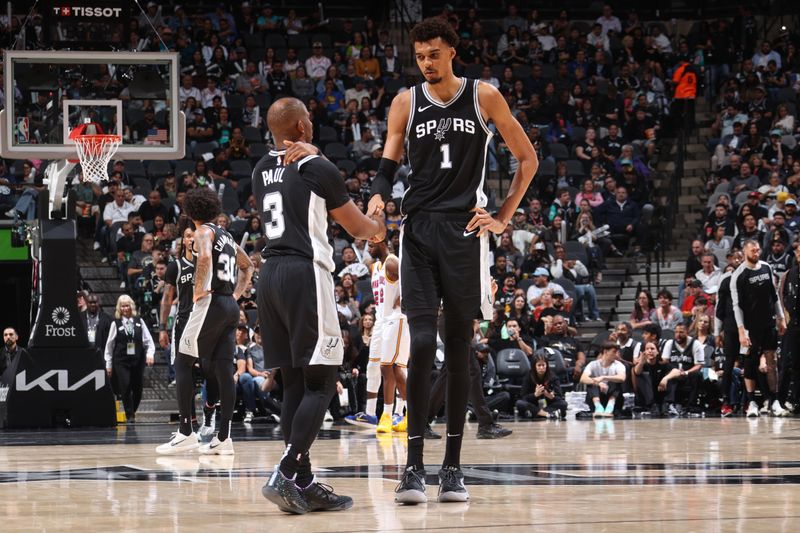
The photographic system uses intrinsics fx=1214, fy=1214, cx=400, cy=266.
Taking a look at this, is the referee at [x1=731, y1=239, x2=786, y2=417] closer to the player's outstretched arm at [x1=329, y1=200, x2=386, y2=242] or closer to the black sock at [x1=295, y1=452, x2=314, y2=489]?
the player's outstretched arm at [x1=329, y1=200, x2=386, y2=242]

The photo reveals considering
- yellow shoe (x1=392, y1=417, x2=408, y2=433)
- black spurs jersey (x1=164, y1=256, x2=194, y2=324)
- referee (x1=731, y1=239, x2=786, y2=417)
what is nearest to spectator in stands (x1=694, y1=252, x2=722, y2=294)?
referee (x1=731, y1=239, x2=786, y2=417)

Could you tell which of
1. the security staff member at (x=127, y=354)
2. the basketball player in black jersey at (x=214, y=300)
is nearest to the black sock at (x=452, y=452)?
the basketball player in black jersey at (x=214, y=300)

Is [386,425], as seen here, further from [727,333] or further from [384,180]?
A: [384,180]

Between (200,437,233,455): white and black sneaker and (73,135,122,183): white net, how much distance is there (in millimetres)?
4714

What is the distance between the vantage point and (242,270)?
9367mm

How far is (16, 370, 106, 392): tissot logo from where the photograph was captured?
13094 mm

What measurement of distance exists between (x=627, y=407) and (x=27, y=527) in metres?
11.9

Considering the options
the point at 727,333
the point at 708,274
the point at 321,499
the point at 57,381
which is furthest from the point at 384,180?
the point at 708,274

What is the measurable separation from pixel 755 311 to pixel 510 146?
31.1 ft

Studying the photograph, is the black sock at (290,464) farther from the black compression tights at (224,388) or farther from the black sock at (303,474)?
the black compression tights at (224,388)

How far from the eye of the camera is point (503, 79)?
2436cm

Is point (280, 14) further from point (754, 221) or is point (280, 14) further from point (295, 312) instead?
point (295, 312)

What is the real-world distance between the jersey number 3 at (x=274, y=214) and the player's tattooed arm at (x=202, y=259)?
3.57 metres

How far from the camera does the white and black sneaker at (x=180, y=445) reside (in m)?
9.16
